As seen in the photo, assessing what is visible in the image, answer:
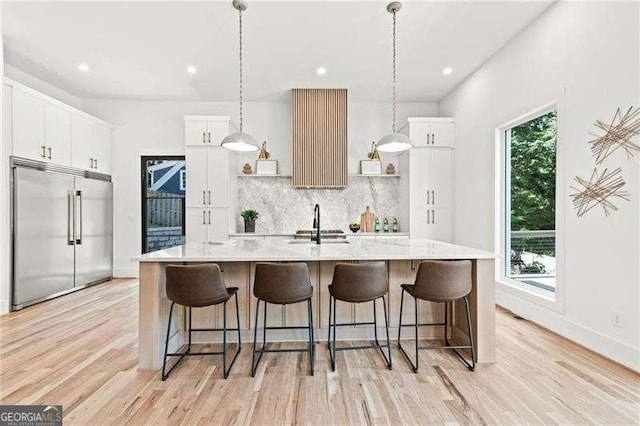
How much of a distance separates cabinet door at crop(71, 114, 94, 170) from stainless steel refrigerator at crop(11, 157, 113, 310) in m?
0.15

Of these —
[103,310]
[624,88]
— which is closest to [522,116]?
[624,88]

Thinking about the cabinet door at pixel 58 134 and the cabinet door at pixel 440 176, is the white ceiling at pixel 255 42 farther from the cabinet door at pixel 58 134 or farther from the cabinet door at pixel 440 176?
the cabinet door at pixel 440 176

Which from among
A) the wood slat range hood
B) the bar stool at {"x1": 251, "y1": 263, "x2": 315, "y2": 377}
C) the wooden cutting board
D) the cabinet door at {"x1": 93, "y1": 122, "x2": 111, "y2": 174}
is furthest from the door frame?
the bar stool at {"x1": 251, "y1": 263, "x2": 315, "y2": 377}

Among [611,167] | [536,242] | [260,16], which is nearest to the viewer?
[611,167]

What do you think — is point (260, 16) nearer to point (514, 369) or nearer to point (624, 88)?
point (624, 88)

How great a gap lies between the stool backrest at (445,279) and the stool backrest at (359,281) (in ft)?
1.08

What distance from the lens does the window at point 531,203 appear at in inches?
139

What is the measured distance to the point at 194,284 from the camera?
2.36 m

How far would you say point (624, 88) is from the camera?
8.46 ft

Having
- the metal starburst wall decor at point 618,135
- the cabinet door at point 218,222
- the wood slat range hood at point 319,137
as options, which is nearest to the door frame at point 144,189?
the cabinet door at point 218,222

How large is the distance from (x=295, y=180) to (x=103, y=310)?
3.16 meters

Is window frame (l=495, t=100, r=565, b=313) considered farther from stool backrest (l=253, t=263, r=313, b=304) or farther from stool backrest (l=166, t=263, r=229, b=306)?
stool backrest (l=166, t=263, r=229, b=306)

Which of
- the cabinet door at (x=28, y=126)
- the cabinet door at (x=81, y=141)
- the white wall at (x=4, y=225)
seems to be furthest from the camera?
the cabinet door at (x=81, y=141)

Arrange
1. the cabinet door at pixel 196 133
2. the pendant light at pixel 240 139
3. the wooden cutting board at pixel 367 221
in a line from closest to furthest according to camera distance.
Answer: the pendant light at pixel 240 139 < the cabinet door at pixel 196 133 < the wooden cutting board at pixel 367 221
